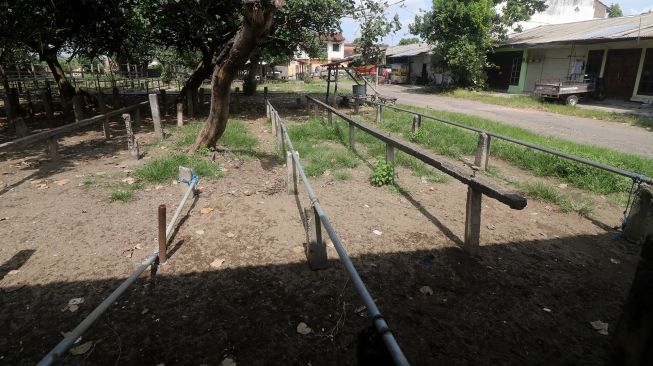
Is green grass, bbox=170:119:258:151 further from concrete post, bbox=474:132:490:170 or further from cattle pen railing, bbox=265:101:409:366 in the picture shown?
concrete post, bbox=474:132:490:170

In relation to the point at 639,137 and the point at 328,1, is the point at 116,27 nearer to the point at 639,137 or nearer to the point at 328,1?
the point at 328,1

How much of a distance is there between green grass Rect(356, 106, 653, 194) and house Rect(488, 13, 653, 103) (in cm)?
1136

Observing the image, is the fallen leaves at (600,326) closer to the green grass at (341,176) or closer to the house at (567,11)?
the green grass at (341,176)

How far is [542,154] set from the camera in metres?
7.82

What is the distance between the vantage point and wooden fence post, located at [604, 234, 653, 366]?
143 cm

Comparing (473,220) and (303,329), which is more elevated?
(473,220)

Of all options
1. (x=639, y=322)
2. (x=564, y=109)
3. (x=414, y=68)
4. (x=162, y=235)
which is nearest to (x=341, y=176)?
(x=162, y=235)

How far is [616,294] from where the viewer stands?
3.62 meters

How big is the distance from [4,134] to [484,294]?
1277 centimetres

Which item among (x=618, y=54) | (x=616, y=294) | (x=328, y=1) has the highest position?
(x=328, y=1)

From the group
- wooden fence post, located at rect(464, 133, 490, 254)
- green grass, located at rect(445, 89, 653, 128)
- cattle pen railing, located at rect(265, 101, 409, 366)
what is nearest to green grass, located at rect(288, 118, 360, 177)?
cattle pen railing, located at rect(265, 101, 409, 366)

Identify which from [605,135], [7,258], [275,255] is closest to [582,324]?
[275,255]

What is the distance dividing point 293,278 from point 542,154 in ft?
20.9

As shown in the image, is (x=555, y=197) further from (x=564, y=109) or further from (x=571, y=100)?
(x=571, y=100)
